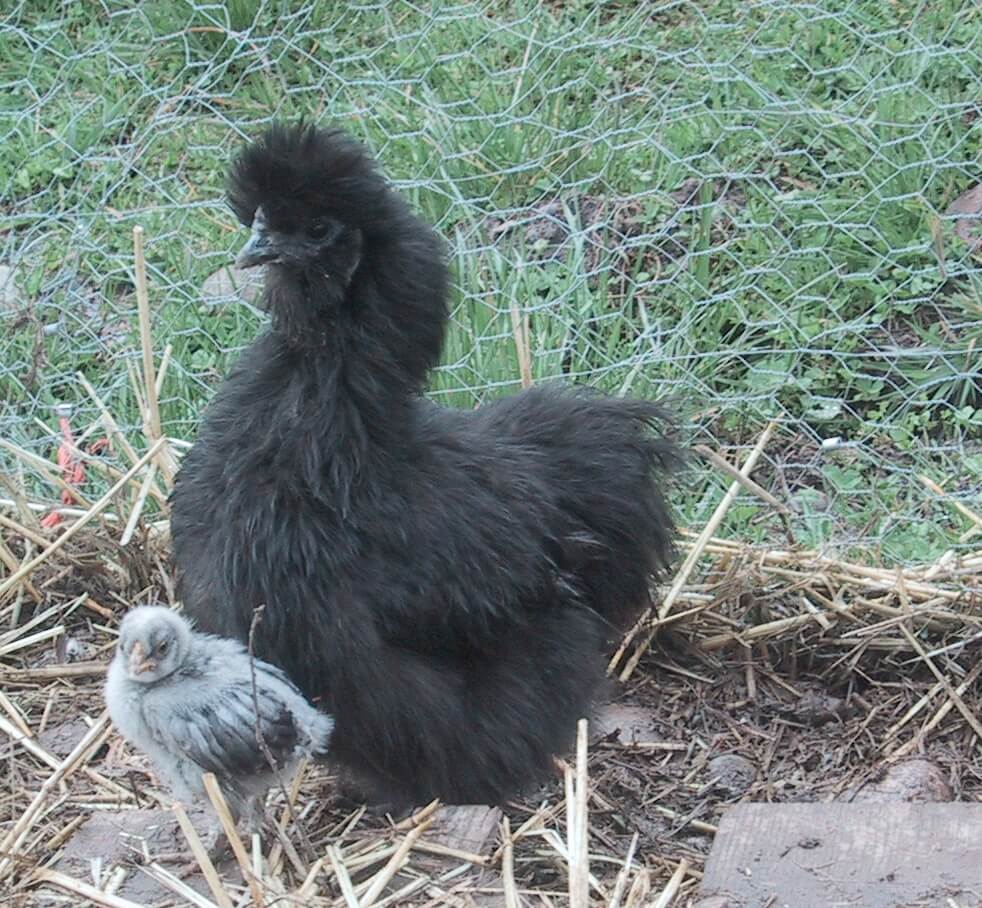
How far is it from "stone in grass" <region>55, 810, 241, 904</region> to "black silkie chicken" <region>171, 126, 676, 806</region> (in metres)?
0.30

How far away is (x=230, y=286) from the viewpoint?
4578 millimetres

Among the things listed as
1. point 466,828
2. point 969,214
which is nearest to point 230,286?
point 969,214

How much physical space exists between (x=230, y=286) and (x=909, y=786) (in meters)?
2.47

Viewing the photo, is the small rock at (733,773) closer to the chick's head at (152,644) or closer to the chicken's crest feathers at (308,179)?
the chick's head at (152,644)

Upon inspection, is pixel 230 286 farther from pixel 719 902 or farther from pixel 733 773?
pixel 719 902

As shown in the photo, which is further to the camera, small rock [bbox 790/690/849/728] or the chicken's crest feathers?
small rock [bbox 790/690/849/728]

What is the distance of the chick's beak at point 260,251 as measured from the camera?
2654 millimetres

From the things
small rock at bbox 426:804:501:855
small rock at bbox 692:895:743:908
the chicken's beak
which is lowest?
small rock at bbox 426:804:501:855

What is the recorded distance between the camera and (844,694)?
3352 mm

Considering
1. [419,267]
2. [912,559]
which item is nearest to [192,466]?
[419,267]

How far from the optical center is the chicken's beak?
2.54 metres

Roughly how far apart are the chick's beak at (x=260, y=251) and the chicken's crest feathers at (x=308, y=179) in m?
0.03

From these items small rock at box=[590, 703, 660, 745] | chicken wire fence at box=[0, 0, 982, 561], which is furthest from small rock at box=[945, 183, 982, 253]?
small rock at box=[590, 703, 660, 745]

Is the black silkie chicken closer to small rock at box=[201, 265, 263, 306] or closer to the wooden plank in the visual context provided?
the wooden plank
